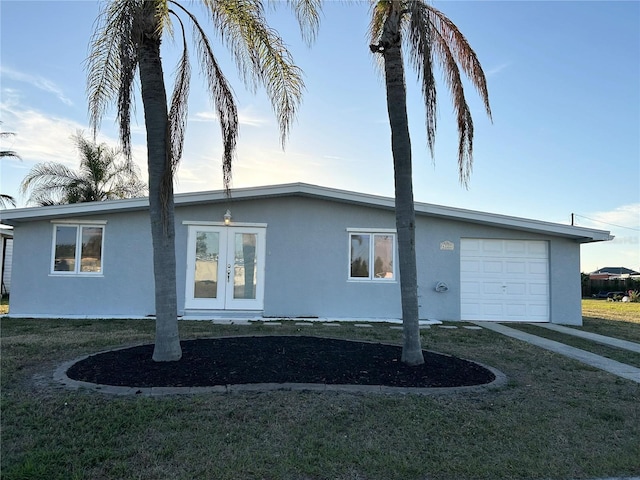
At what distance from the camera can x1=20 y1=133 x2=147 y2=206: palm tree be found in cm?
2064

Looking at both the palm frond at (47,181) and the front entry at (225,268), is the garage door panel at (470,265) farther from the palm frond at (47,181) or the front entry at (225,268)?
the palm frond at (47,181)

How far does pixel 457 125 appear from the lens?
657cm

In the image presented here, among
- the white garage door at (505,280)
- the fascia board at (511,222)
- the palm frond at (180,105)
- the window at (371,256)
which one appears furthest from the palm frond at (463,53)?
the white garage door at (505,280)

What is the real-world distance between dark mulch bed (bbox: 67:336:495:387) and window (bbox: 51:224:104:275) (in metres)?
5.81

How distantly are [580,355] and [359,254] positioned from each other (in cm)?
581

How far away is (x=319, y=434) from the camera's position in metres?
3.67

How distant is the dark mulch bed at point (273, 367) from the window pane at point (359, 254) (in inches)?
204

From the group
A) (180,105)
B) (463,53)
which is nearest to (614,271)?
(463,53)

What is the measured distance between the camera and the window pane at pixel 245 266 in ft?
38.6

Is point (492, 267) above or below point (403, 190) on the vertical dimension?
below

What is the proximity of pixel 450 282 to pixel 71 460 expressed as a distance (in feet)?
34.4

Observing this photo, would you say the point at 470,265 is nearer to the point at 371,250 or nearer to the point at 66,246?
the point at 371,250

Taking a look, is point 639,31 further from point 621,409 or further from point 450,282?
point 621,409

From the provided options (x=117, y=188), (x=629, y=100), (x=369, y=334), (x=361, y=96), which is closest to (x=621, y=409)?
(x=369, y=334)
